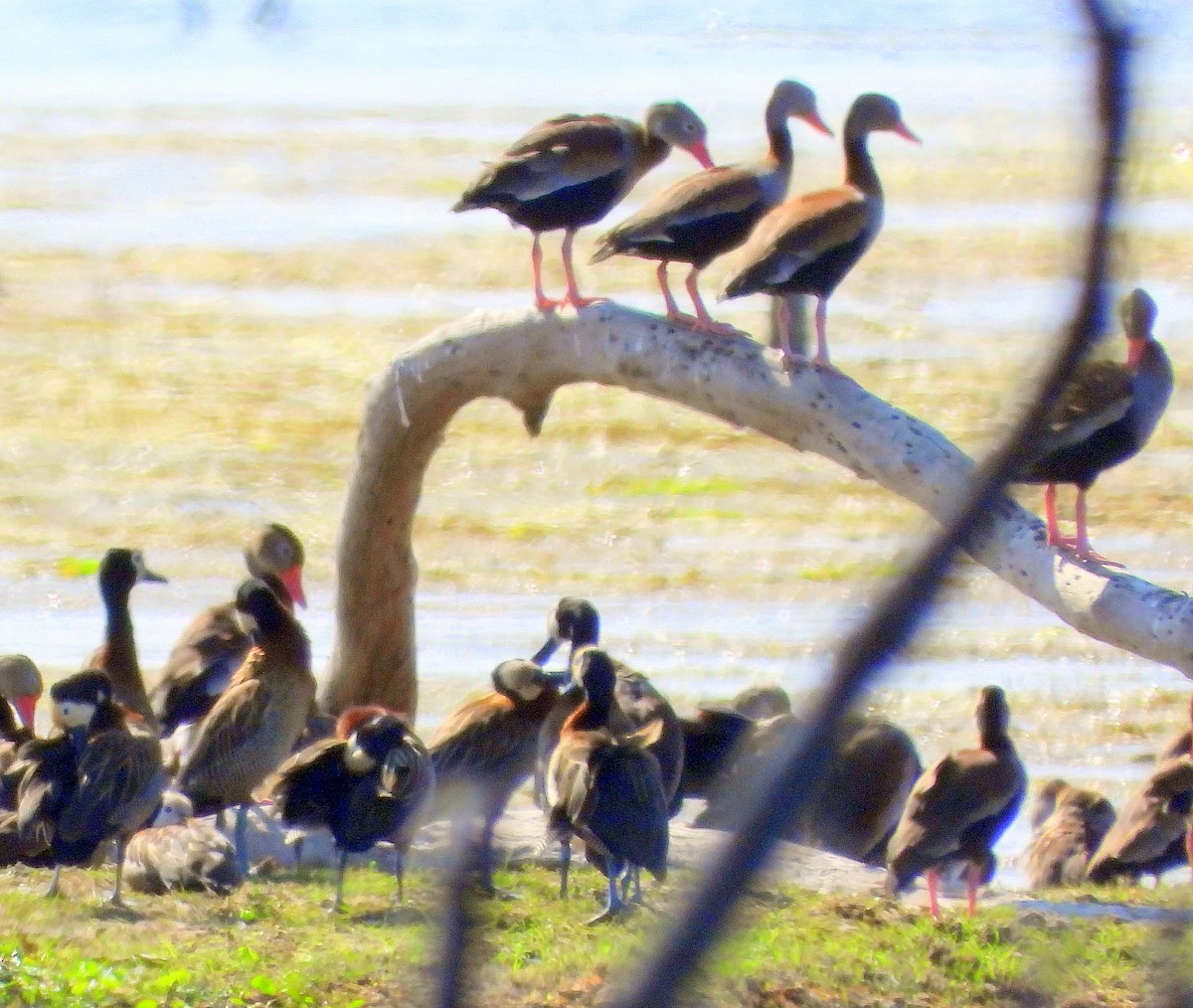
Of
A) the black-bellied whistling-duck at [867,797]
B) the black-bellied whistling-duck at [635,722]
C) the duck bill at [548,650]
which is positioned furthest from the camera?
the duck bill at [548,650]

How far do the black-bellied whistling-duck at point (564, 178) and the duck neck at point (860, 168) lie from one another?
2.54 ft

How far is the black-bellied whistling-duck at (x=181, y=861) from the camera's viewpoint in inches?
260

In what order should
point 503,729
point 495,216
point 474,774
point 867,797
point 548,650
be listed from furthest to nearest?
1. point 495,216
2. point 548,650
3. point 867,797
4. point 503,729
5. point 474,774

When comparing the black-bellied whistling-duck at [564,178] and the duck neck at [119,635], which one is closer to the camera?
the black-bellied whistling-duck at [564,178]

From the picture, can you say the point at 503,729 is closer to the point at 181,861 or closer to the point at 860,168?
the point at 181,861

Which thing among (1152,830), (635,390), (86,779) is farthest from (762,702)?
(86,779)

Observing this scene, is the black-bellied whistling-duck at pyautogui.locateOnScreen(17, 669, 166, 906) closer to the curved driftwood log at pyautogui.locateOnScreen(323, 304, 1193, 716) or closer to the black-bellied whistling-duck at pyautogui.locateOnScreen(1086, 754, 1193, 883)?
the curved driftwood log at pyautogui.locateOnScreen(323, 304, 1193, 716)

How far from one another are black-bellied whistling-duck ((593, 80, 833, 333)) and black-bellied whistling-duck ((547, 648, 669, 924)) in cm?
166

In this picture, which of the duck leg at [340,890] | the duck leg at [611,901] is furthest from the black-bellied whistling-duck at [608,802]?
the duck leg at [340,890]

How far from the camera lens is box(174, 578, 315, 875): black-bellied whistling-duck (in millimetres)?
7102

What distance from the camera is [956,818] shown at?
670cm

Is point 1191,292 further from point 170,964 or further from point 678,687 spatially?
point 170,964

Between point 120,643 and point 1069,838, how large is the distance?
Answer: 344cm

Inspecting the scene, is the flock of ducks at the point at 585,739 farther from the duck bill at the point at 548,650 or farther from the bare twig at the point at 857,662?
the bare twig at the point at 857,662
